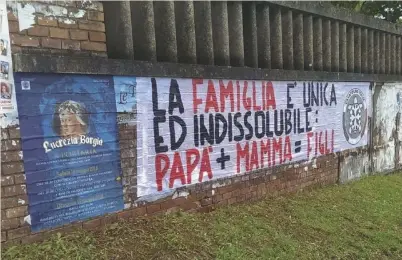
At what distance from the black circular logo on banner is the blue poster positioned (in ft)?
→ 15.1

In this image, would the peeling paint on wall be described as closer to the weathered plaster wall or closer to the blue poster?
the blue poster

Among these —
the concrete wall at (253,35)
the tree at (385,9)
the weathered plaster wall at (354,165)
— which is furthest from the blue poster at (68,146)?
the tree at (385,9)

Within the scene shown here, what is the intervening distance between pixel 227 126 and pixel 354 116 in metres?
3.43

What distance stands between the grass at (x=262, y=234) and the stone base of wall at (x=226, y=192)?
8cm

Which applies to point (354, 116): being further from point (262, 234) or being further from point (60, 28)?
point (60, 28)

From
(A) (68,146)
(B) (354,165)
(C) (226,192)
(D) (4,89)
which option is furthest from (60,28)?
(B) (354,165)

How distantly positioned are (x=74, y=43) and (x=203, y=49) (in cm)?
156

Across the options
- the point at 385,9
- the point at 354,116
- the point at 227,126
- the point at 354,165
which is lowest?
the point at 354,165

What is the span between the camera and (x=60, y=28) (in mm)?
3293

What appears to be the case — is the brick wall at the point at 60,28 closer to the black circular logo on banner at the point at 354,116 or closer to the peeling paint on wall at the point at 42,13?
the peeling paint on wall at the point at 42,13

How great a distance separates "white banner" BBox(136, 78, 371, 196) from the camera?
13.0 feet

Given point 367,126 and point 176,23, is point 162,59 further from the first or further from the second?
point 367,126

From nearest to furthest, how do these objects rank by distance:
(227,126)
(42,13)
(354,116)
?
(42,13) → (227,126) → (354,116)

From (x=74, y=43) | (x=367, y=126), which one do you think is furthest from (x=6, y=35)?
(x=367, y=126)
